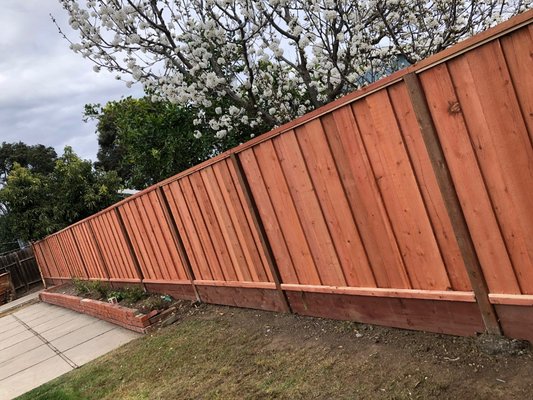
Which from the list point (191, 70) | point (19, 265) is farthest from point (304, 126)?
point (19, 265)

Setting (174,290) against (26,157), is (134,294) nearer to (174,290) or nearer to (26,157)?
(174,290)

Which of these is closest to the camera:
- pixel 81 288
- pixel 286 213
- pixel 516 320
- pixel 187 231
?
pixel 516 320

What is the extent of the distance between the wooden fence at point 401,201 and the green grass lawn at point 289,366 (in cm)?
20

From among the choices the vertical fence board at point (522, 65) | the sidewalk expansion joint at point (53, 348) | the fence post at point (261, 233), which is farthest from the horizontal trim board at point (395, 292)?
the sidewalk expansion joint at point (53, 348)

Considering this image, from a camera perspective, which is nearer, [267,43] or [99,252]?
[267,43]

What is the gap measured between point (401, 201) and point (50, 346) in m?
6.89

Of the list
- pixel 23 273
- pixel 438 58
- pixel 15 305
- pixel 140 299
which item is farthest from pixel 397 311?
pixel 23 273

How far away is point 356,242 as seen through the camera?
13.0 ft

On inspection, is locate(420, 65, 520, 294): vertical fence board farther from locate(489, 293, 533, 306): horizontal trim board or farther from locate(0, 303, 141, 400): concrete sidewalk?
locate(0, 303, 141, 400): concrete sidewalk

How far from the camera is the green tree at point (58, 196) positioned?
16.6 meters

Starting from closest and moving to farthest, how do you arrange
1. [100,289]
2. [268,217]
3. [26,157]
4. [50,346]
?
[268,217]
[50,346]
[100,289]
[26,157]

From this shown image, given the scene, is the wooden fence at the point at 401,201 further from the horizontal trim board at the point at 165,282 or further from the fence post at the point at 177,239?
the horizontal trim board at the point at 165,282

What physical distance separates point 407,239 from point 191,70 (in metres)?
4.78

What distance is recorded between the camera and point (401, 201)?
3.43 m
